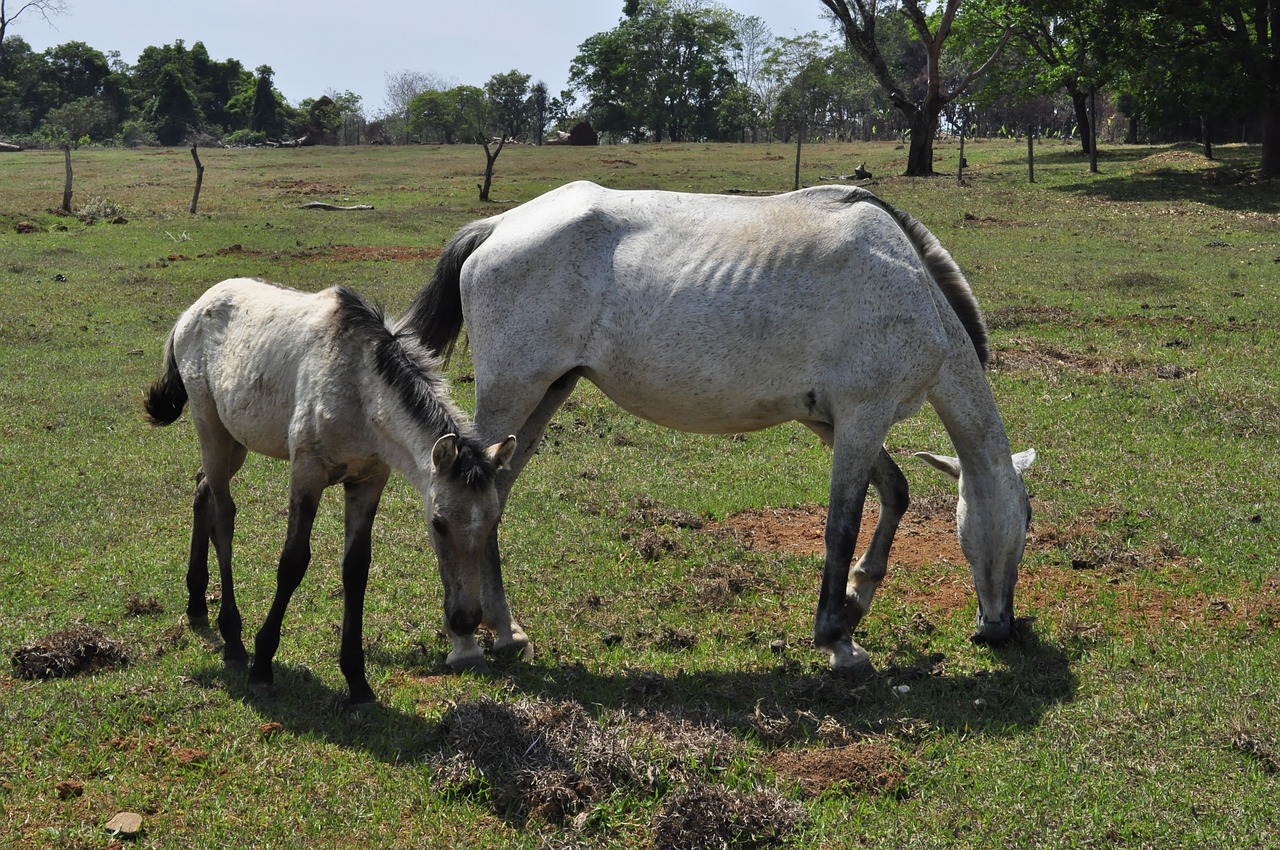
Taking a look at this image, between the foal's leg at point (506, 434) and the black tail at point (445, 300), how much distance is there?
639mm

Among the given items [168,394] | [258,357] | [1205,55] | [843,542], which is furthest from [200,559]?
[1205,55]

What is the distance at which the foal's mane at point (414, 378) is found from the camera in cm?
510

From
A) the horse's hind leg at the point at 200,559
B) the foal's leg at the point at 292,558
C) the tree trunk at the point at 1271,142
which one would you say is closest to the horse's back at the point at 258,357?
the foal's leg at the point at 292,558

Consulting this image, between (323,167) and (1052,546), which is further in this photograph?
(323,167)

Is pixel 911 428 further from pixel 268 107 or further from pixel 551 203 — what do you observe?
pixel 268 107

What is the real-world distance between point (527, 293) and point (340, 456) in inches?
58.6

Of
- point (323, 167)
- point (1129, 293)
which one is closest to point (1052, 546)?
point (1129, 293)

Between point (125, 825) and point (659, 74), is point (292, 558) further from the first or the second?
point (659, 74)

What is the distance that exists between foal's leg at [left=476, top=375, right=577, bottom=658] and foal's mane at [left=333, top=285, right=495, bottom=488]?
0.65 metres

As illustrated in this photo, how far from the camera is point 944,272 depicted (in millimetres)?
6676

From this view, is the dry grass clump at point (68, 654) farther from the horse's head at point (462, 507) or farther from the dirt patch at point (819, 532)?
the dirt patch at point (819, 532)

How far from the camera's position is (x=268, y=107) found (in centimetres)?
8844

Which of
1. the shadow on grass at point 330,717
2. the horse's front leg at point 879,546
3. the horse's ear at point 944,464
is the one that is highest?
the horse's ear at point 944,464

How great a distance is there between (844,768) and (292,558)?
9.65 ft
